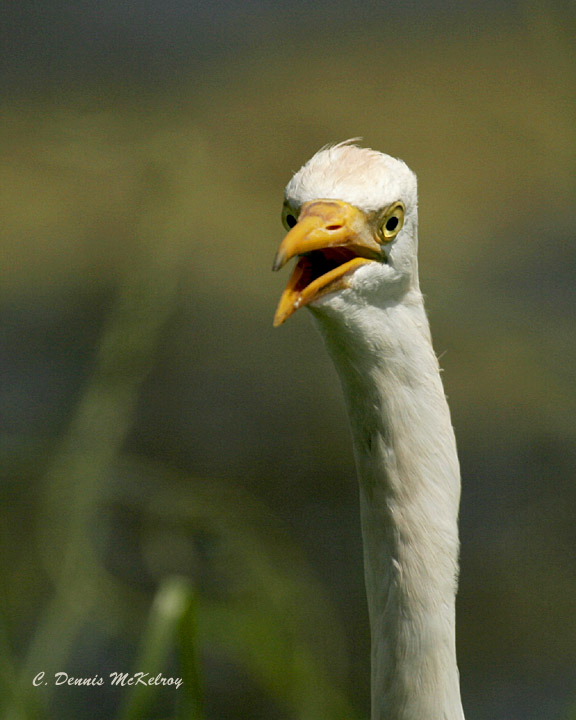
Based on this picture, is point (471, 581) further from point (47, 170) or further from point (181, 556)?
point (47, 170)

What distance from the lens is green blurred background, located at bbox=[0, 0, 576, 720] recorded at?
2795 mm

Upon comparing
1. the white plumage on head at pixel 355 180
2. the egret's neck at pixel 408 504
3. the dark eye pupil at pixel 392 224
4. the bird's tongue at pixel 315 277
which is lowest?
the egret's neck at pixel 408 504

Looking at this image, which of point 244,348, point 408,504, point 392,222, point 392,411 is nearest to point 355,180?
point 392,222

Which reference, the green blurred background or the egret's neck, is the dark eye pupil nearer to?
the egret's neck

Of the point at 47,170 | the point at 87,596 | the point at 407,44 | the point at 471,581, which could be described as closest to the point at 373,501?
the point at 87,596

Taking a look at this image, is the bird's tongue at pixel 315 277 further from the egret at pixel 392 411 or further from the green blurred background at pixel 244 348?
the green blurred background at pixel 244 348

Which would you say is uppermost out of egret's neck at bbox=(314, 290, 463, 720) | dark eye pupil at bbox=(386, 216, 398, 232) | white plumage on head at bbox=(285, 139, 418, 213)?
white plumage on head at bbox=(285, 139, 418, 213)

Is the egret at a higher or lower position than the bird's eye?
lower

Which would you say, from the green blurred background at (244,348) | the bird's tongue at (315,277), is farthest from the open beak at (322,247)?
the green blurred background at (244,348)

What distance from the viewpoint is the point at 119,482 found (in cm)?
359

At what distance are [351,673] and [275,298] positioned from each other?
2.30 metres

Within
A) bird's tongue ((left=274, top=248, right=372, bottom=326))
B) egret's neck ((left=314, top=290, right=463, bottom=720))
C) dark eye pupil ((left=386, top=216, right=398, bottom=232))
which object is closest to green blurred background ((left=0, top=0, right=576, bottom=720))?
egret's neck ((left=314, top=290, right=463, bottom=720))

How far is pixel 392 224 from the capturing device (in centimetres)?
178

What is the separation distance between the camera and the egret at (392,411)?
173cm
